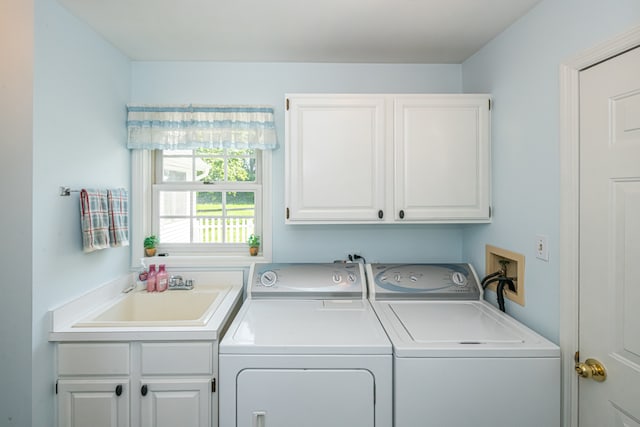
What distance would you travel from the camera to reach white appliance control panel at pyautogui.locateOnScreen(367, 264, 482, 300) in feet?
6.92

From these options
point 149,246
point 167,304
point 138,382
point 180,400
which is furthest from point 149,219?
point 180,400

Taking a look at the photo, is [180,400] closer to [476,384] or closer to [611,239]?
[476,384]

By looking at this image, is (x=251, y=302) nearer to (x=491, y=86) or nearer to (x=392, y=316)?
(x=392, y=316)

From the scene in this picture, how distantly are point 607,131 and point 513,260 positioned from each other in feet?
2.72

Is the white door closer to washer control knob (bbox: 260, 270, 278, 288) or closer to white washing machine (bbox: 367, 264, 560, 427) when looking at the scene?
white washing machine (bbox: 367, 264, 560, 427)

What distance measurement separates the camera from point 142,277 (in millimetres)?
2305

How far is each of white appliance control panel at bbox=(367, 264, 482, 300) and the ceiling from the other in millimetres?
1432

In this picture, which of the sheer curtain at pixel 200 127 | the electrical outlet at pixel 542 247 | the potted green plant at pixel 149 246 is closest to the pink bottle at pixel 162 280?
the potted green plant at pixel 149 246

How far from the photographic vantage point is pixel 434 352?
4.59ft

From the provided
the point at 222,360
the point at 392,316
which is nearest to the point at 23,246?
the point at 222,360

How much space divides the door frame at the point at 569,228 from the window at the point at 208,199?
1836 mm

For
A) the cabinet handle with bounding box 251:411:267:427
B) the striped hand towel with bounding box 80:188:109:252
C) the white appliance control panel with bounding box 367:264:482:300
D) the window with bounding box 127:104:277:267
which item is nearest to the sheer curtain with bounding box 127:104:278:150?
the window with bounding box 127:104:277:267

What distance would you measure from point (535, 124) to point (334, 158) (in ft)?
3.46

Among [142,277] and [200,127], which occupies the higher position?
[200,127]
